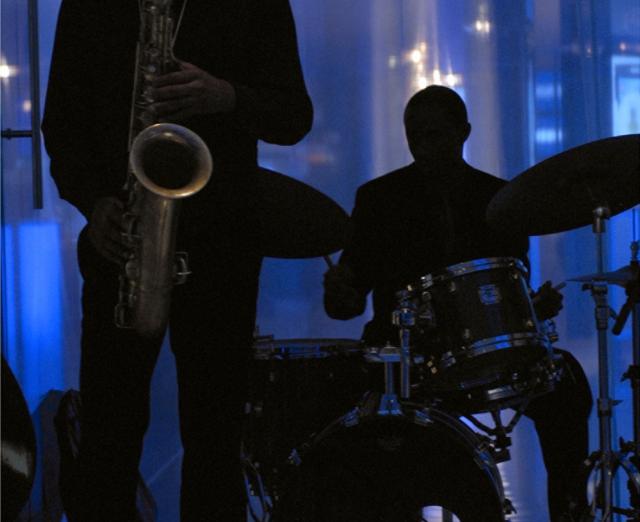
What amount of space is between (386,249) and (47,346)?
3.59 ft

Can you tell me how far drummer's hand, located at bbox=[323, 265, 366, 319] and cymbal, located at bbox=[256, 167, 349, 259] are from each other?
0.07 meters

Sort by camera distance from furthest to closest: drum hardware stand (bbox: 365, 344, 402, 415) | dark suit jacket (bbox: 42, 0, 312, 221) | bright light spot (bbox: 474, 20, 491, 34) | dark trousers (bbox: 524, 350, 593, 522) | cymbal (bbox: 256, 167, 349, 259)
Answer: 1. bright light spot (bbox: 474, 20, 491, 34)
2. dark trousers (bbox: 524, 350, 593, 522)
3. cymbal (bbox: 256, 167, 349, 259)
4. drum hardware stand (bbox: 365, 344, 402, 415)
5. dark suit jacket (bbox: 42, 0, 312, 221)

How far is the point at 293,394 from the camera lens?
284 centimetres

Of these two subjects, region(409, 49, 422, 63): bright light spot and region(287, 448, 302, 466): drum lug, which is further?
region(409, 49, 422, 63): bright light spot

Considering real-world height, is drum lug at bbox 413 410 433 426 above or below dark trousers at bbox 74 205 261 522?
below

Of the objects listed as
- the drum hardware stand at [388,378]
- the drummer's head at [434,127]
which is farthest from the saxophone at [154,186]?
the drummer's head at [434,127]

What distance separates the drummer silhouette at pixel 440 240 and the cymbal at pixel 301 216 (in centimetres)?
18

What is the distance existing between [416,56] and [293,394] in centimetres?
163

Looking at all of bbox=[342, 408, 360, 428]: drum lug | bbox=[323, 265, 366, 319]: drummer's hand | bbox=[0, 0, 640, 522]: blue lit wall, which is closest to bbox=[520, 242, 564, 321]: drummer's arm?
bbox=[323, 265, 366, 319]: drummer's hand

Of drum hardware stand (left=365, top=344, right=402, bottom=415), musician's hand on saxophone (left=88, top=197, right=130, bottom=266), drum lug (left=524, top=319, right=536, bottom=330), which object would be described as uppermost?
musician's hand on saxophone (left=88, top=197, right=130, bottom=266)

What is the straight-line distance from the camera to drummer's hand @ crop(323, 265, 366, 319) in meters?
2.97

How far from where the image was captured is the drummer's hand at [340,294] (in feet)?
9.73

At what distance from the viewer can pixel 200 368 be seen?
191 centimetres

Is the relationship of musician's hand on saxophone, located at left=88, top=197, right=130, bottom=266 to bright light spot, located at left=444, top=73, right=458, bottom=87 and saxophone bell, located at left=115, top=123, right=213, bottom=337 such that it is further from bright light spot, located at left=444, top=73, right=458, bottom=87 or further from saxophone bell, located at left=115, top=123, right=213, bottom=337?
bright light spot, located at left=444, top=73, right=458, bottom=87
